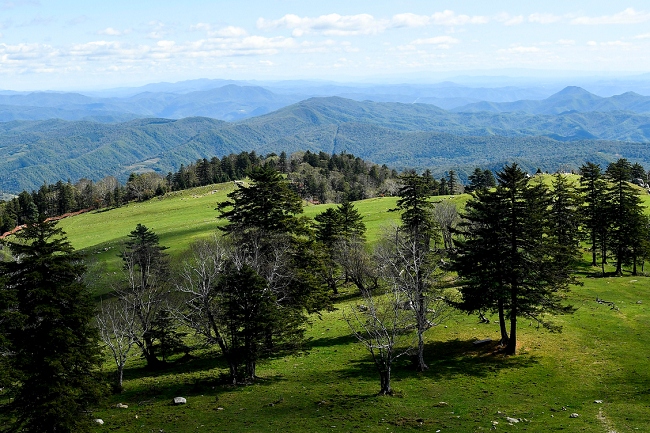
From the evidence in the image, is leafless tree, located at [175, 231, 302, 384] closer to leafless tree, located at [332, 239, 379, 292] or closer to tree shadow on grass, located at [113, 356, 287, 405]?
tree shadow on grass, located at [113, 356, 287, 405]

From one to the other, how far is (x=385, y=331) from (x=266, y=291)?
28.0 ft

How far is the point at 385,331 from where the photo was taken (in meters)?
22.5

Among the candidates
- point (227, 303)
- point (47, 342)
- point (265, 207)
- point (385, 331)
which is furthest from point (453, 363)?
point (47, 342)

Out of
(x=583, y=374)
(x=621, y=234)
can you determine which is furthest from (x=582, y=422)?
(x=621, y=234)

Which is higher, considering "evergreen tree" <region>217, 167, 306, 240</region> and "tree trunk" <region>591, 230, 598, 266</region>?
"evergreen tree" <region>217, 167, 306, 240</region>

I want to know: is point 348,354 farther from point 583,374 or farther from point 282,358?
point 583,374

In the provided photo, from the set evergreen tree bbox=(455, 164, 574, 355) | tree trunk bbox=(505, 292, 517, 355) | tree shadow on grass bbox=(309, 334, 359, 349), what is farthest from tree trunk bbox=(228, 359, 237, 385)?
tree trunk bbox=(505, 292, 517, 355)

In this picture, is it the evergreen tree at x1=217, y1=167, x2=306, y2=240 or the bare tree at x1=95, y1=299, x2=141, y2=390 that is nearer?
the bare tree at x1=95, y1=299, x2=141, y2=390

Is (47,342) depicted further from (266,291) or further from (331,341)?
(331,341)

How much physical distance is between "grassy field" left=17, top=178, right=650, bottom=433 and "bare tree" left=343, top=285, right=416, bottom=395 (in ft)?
4.04

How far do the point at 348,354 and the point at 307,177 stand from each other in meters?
112

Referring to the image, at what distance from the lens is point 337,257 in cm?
5053

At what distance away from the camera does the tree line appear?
19.0m

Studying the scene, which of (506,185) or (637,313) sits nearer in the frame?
(506,185)
